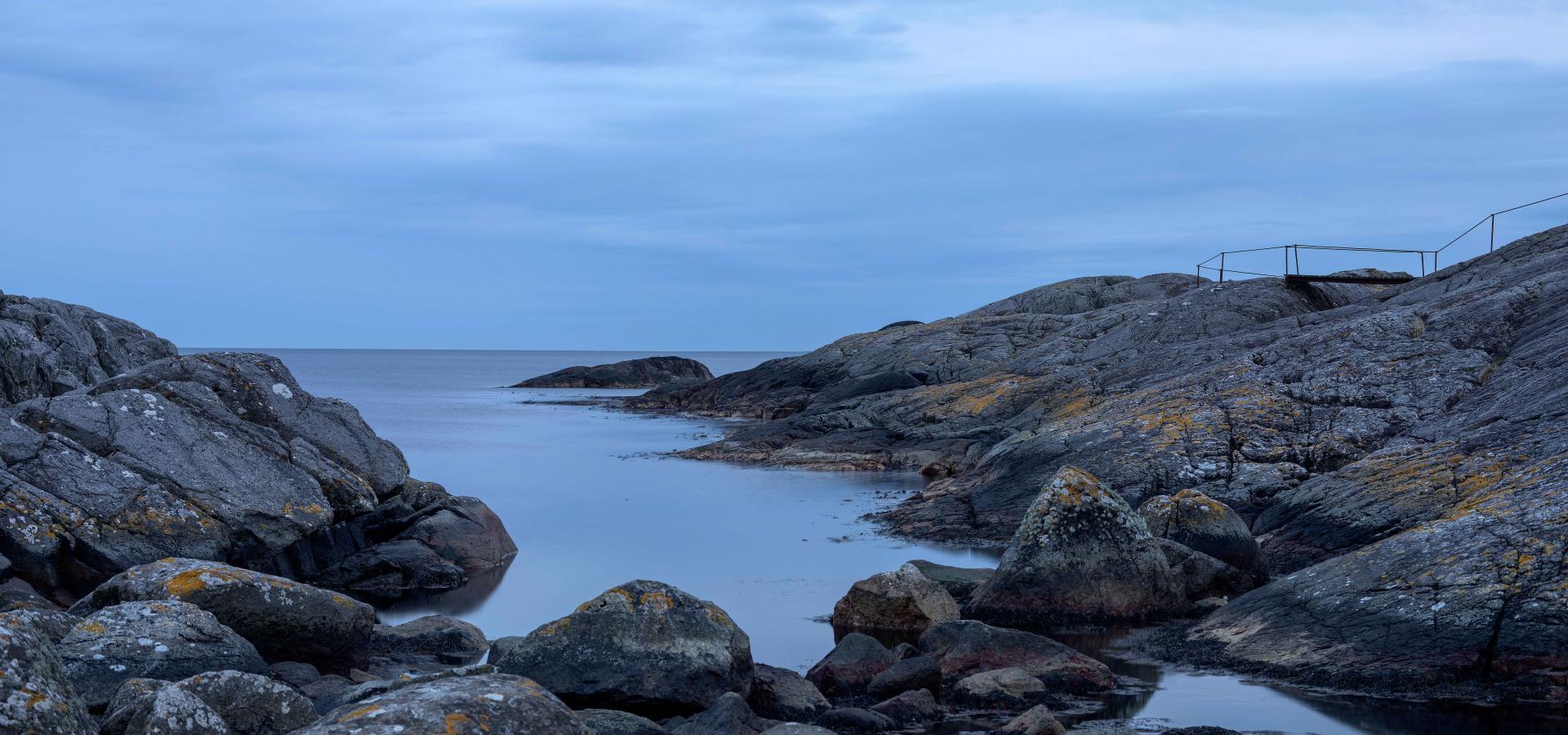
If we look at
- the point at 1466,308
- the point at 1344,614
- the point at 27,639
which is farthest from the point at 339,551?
the point at 1466,308

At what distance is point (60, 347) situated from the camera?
2934 centimetres

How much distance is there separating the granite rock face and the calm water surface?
3.29ft

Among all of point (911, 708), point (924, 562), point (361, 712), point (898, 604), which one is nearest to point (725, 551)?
point (924, 562)

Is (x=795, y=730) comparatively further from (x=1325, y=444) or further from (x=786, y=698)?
(x=1325, y=444)

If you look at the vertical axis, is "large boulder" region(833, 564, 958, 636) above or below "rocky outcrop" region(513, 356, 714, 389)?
below

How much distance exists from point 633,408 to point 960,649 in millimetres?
63573

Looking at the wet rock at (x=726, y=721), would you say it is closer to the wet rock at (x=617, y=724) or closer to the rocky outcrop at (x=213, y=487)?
the wet rock at (x=617, y=724)

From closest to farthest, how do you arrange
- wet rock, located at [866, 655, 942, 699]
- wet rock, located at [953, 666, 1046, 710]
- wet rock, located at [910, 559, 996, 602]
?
1. wet rock, located at [953, 666, 1046, 710]
2. wet rock, located at [866, 655, 942, 699]
3. wet rock, located at [910, 559, 996, 602]

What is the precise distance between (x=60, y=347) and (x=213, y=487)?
53.9 ft

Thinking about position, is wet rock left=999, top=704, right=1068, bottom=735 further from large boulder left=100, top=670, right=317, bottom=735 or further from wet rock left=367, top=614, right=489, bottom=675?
wet rock left=367, top=614, right=489, bottom=675

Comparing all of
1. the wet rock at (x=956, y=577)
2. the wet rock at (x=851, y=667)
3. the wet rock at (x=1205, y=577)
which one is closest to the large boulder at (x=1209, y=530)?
the wet rock at (x=1205, y=577)

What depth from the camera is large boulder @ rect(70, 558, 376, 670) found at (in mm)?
11953

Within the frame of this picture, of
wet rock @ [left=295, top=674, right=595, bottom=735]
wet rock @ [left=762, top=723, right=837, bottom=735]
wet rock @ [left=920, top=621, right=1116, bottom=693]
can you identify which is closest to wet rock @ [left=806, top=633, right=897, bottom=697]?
wet rock @ [left=920, top=621, right=1116, bottom=693]

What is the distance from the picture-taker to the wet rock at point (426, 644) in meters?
13.0
